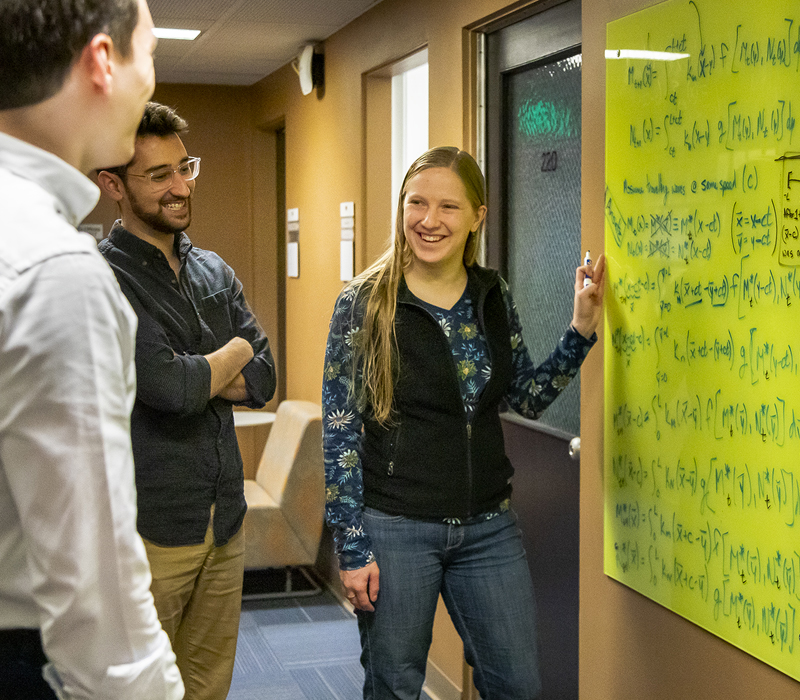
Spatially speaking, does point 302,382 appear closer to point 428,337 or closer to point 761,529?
point 428,337

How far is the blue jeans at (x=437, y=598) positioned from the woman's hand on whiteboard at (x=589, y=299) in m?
0.49

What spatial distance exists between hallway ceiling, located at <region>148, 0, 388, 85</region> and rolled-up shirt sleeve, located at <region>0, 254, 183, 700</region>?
10.6 ft

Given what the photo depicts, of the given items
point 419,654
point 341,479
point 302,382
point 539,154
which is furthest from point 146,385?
point 302,382

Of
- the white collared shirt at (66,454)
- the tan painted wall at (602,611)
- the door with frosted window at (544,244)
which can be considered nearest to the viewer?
the white collared shirt at (66,454)

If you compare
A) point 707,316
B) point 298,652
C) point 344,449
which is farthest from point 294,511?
point 707,316

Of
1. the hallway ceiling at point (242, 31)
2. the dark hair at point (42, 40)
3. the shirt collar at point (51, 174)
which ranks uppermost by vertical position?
the hallway ceiling at point (242, 31)

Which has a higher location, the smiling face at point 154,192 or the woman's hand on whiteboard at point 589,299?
the smiling face at point 154,192

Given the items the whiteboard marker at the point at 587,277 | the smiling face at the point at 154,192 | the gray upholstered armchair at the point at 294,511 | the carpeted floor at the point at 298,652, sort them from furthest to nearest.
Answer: the gray upholstered armchair at the point at 294,511 → the carpeted floor at the point at 298,652 → the whiteboard marker at the point at 587,277 → the smiling face at the point at 154,192

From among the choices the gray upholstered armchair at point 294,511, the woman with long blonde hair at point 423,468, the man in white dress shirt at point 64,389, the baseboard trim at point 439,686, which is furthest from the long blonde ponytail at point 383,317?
the gray upholstered armchair at point 294,511

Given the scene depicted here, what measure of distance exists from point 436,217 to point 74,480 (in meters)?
1.33

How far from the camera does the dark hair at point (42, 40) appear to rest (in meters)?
0.80

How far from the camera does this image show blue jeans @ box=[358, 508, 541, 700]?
1.90m

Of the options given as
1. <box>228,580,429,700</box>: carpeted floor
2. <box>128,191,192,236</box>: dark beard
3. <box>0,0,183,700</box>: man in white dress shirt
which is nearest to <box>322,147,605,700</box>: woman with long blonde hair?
<box>128,191,192,236</box>: dark beard

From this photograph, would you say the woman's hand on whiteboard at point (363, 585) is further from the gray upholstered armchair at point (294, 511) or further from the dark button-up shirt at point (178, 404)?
the gray upholstered armchair at point (294, 511)
